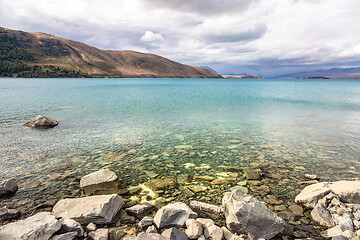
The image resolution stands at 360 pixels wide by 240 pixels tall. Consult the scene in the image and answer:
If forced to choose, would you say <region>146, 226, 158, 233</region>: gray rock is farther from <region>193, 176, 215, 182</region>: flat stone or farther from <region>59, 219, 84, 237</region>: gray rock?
<region>193, 176, 215, 182</region>: flat stone

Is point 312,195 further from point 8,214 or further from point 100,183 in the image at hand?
point 8,214

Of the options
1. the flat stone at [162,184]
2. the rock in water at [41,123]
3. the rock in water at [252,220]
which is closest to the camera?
the rock in water at [252,220]

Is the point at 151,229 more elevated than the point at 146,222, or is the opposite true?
the point at 151,229

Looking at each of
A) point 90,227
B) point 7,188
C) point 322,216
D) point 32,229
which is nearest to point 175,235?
point 90,227

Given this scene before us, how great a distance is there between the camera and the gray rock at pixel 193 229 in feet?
24.5

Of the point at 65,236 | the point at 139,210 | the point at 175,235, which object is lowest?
the point at 139,210

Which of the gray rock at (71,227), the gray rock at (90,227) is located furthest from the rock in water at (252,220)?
the gray rock at (71,227)

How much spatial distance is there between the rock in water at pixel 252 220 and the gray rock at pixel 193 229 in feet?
4.03

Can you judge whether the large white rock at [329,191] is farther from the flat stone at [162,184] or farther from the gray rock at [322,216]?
the flat stone at [162,184]

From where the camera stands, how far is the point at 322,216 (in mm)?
8836

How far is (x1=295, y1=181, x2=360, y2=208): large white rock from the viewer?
9.55 meters

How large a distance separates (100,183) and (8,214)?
4091 mm

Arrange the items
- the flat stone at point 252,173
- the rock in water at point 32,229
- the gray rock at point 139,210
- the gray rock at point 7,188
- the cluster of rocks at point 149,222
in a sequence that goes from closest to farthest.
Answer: the rock in water at point 32,229
the cluster of rocks at point 149,222
the gray rock at point 139,210
the gray rock at point 7,188
the flat stone at point 252,173

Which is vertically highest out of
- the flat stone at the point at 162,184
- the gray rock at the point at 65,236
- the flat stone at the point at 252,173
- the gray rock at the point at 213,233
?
the gray rock at the point at 65,236
